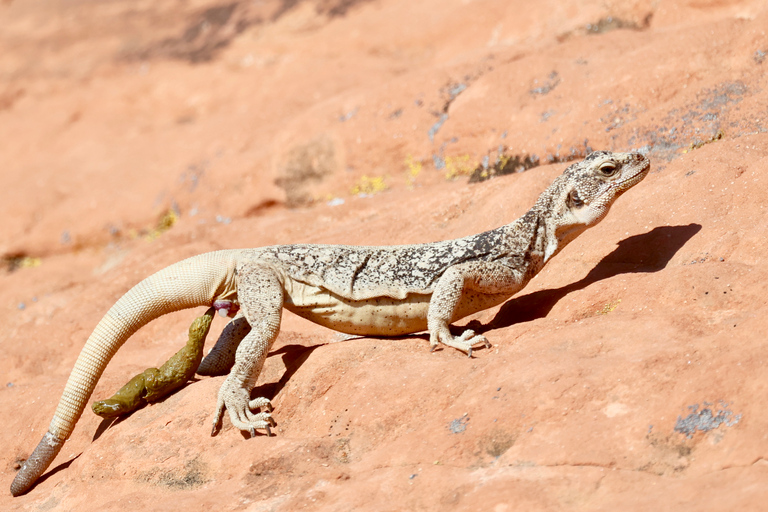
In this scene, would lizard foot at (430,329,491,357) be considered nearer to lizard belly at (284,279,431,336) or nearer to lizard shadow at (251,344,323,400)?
lizard belly at (284,279,431,336)

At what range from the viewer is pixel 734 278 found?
5852 millimetres

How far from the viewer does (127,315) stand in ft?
22.4

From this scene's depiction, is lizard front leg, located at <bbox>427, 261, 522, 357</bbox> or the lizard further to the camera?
the lizard

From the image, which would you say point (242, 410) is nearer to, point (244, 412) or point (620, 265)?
point (244, 412)

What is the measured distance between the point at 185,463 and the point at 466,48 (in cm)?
1088

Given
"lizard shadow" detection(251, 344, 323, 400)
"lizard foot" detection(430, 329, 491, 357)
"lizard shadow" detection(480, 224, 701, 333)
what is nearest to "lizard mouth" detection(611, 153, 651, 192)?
"lizard shadow" detection(480, 224, 701, 333)

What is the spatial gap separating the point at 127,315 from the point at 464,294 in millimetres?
3085

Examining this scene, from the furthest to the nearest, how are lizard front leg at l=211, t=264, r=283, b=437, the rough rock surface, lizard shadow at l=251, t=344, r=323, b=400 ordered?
1. lizard shadow at l=251, t=344, r=323, b=400
2. lizard front leg at l=211, t=264, r=283, b=437
3. the rough rock surface

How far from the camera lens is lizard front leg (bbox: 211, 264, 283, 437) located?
20.0 ft

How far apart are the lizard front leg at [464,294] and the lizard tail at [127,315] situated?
1.96 m

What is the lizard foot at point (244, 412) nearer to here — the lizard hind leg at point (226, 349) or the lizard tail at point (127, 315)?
the lizard tail at point (127, 315)

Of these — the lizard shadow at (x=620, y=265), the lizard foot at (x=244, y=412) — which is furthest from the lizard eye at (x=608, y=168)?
the lizard foot at (x=244, y=412)

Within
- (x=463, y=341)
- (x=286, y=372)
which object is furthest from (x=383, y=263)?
(x=286, y=372)

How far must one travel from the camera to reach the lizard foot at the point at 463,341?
242 inches
